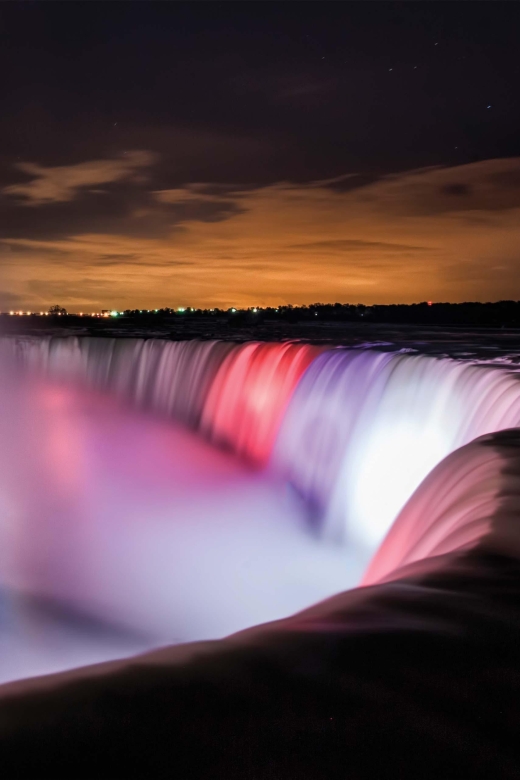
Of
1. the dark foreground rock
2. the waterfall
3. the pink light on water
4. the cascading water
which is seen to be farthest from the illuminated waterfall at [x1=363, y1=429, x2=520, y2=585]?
the pink light on water

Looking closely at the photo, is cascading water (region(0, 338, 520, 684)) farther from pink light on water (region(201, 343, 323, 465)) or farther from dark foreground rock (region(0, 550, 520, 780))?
dark foreground rock (region(0, 550, 520, 780))

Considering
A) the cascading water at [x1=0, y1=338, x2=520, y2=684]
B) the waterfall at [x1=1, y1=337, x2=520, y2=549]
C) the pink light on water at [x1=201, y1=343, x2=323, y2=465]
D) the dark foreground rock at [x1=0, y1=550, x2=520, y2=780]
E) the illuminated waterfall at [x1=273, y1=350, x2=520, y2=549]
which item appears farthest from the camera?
the pink light on water at [x1=201, y1=343, x2=323, y2=465]

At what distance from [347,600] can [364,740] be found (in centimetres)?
86

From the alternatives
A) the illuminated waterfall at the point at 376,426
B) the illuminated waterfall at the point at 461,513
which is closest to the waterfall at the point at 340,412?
the illuminated waterfall at the point at 376,426

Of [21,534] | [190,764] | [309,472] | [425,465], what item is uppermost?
[190,764]

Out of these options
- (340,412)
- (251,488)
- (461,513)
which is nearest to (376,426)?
(340,412)

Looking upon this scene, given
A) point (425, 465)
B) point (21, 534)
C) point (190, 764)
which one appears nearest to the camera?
point (190, 764)

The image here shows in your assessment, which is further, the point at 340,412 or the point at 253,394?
the point at 253,394

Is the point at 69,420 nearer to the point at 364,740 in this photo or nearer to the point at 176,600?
the point at 176,600

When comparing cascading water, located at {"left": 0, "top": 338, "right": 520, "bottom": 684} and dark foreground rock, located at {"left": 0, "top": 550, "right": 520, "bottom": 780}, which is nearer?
dark foreground rock, located at {"left": 0, "top": 550, "right": 520, "bottom": 780}

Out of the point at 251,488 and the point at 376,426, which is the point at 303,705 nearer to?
the point at 376,426

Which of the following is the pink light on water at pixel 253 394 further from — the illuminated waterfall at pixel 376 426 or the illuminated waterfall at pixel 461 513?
the illuminated waterfall at pixel 461 513

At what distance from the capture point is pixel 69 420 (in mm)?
18141

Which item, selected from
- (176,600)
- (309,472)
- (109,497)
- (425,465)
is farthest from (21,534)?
(425,465)
